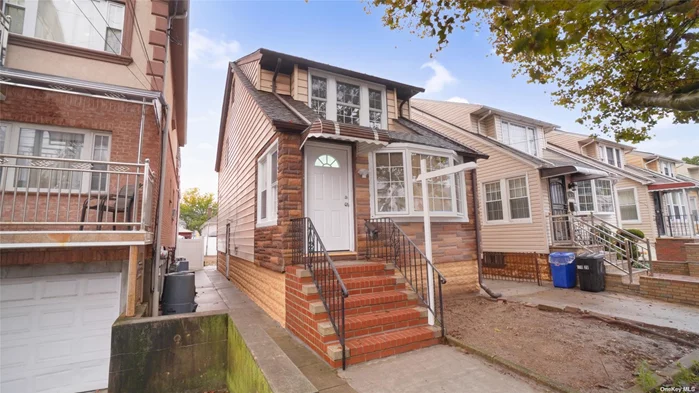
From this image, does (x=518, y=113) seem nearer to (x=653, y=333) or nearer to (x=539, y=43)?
(x=653, y=333)

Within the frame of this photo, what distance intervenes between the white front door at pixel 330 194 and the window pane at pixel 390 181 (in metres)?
0.69

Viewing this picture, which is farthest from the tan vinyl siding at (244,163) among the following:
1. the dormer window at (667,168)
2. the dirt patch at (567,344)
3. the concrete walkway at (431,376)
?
the dormer window at (667,168)

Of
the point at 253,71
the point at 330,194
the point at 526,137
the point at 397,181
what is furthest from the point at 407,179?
the point at 526,137

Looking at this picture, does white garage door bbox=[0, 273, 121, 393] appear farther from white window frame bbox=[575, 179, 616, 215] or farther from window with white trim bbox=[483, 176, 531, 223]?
white window frame bbox=[575, 179, 616, 215]

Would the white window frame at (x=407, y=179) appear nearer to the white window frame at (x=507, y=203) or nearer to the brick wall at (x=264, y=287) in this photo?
the brick wall at (x=264, y=287)

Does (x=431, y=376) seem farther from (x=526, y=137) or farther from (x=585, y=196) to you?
(x=526, y=137)

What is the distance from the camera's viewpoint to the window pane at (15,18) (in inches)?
184

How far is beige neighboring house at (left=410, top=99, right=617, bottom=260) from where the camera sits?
1014 centimetres

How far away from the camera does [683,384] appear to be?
3.09 m

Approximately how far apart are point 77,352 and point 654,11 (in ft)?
26.9

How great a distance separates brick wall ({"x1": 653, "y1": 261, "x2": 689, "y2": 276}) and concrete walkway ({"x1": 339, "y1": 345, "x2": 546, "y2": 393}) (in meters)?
9.04

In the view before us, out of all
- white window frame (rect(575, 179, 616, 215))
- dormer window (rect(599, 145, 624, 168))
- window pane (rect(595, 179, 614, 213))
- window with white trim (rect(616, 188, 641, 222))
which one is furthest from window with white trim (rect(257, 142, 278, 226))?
dormer window (rect(599, 145, 624, 168))

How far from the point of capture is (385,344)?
395cm

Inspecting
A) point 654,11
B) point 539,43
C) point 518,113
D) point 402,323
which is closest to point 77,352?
point 402,323
